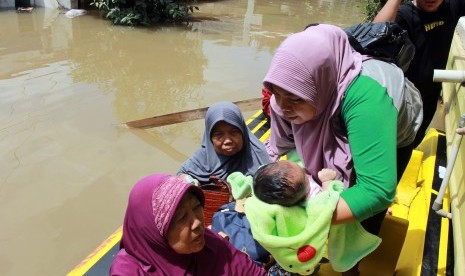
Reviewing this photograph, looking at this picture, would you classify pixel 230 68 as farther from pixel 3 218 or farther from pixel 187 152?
pixel 3 218

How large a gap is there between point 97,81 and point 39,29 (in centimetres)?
398

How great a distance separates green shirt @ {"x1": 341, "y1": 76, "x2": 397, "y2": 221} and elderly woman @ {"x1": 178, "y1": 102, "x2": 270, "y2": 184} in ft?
5.00

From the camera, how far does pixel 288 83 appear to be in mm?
1324

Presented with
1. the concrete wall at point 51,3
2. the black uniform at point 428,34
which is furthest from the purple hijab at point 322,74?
the concrete wall at point 51,3

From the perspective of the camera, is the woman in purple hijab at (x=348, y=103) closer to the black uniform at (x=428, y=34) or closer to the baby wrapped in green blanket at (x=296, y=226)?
the baby wrapped in green blanket at (x=296, y=226)

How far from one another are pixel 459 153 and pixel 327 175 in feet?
2.92

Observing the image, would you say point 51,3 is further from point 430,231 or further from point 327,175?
point 327,175

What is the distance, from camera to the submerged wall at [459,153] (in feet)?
5.35

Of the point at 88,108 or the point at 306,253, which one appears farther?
the point at 88,108

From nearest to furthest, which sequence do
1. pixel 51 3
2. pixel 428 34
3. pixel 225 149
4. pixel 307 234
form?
pixel 307 234 < pixel 428 34 < pixel 225 149 < pixel 51 3

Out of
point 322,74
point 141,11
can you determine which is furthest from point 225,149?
point 141,11

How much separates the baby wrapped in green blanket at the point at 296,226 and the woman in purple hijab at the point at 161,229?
0.23 meters

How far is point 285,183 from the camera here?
152 cm

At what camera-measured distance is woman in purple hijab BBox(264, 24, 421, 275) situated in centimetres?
126
